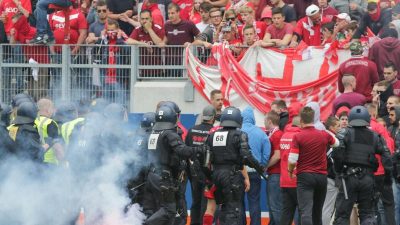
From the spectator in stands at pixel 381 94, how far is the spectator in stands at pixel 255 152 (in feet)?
6.17

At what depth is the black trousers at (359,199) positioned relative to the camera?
18.6m

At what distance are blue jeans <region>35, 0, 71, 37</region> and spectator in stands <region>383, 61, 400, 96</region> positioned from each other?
5.83 meters

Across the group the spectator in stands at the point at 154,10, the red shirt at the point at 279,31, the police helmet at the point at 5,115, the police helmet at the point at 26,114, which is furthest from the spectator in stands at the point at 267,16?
the police helmet at the point at 26,114

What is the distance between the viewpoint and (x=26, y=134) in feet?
61.6

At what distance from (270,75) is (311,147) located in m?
3.36

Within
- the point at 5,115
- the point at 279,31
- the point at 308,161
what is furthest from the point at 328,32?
the point at 5,115

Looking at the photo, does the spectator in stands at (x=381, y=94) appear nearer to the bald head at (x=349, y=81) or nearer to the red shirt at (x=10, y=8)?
the bald head at (x=349, y=81)

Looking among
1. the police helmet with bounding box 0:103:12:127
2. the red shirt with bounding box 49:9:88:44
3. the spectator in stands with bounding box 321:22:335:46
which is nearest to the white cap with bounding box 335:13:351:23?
the spectator in stands with bounding box 321:22:335:46

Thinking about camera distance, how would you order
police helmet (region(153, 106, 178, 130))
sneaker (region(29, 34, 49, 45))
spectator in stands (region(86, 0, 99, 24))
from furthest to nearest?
spectator in stands (region(86, 0, 99, 24)) < sneaker (region(29, 34, 49, 45)) < police helmet (region(153, 106, 178, 130))

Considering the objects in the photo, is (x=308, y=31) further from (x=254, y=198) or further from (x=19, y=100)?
(x=19, y=100)

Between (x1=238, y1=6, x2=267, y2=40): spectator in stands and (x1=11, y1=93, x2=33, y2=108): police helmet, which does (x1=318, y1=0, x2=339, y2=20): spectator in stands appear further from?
(x1=11, y1=93, x2=33, y2=108): police helmet

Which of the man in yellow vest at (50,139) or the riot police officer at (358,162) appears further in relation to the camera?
the man in yellow vest at (50,139)

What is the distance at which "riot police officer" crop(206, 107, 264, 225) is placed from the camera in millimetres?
18969

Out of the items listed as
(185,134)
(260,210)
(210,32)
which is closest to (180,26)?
(210,32)
